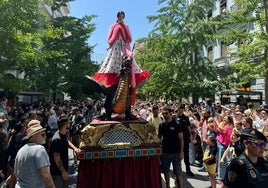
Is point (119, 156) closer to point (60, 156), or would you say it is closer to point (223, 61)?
point (60, 156)

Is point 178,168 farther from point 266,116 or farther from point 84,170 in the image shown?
point 266,116

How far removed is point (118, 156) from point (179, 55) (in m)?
17.9

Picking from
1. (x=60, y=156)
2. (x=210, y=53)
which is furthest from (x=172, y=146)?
(x=210, y=53)

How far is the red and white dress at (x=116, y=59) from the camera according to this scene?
588cm

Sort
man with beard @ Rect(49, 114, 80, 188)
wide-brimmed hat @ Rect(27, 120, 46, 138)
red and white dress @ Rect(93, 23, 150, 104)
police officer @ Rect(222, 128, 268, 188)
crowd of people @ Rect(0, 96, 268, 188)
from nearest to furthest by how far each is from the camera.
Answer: police officer @ Rect(222, 128, 268, 188), crowd of people @ Rect(0, 96, 268, 188), wide-brimmed hat @ Rect(27, 120, 46, 138), man with beard @ Rect(49, 114, 80, 188), red and white dress @ Rect(93, 23, 150, 104)

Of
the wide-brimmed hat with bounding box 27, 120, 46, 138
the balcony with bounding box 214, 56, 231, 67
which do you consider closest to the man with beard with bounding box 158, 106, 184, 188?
the wide-brimmed hat with bounding box 27, 120, 46, 138

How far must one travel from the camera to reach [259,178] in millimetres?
3008

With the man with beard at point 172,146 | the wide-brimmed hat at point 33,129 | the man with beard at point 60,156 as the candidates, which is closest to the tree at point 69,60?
the man with beard at point 172,146

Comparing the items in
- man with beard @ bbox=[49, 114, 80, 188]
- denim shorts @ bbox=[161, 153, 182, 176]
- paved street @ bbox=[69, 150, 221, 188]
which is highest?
man with beard @ bbox=[49, 114, 80, 188]

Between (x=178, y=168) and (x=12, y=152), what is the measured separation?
3.20 m

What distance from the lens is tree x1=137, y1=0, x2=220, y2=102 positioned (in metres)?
21.6

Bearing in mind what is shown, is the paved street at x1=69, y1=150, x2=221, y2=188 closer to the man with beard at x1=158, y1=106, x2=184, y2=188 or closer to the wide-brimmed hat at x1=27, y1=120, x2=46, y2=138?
the man with beard at x1=158, y1=106, x2=184, y2=188

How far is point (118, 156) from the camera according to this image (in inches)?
209

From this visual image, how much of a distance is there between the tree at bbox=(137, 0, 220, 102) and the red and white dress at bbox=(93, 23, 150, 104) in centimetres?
1539
